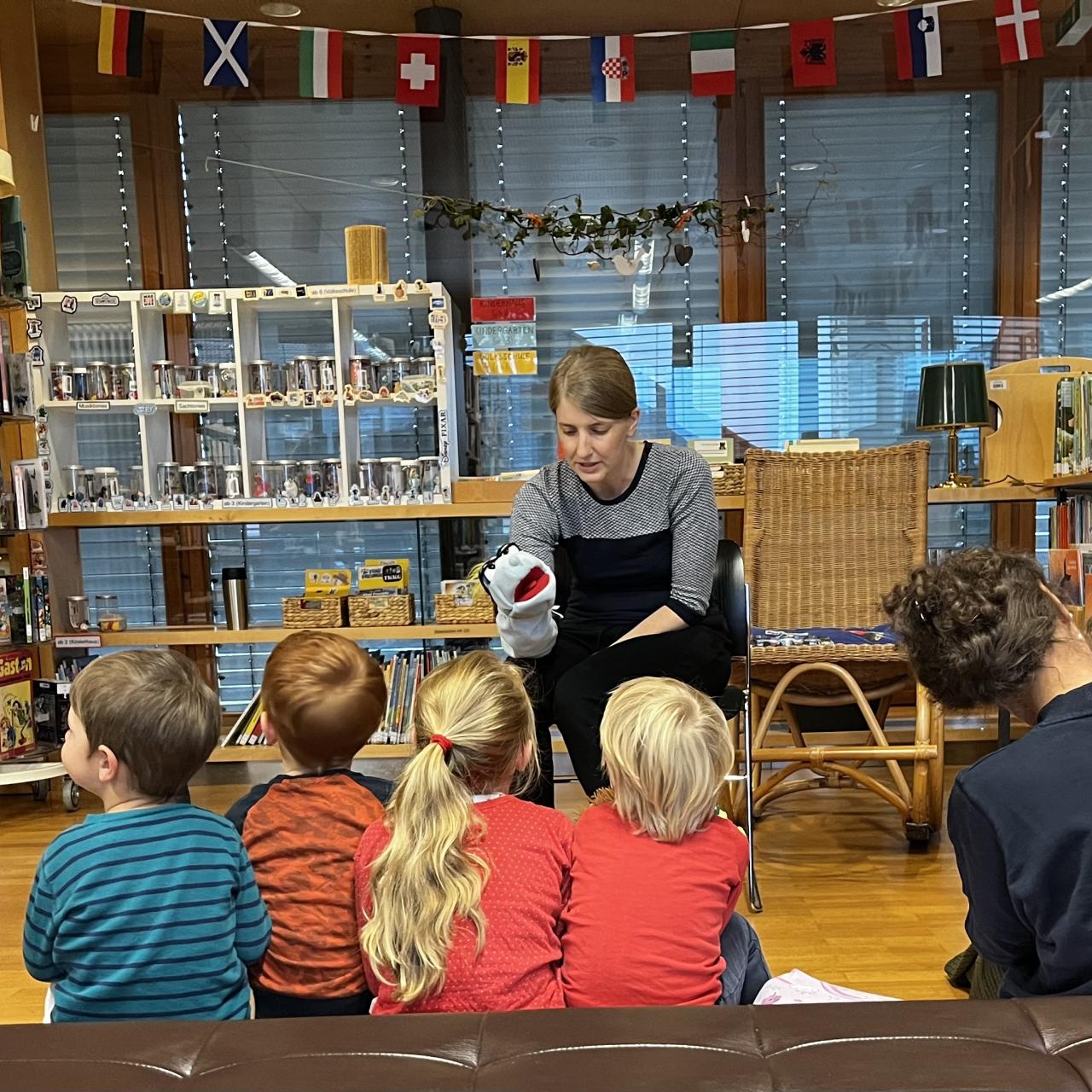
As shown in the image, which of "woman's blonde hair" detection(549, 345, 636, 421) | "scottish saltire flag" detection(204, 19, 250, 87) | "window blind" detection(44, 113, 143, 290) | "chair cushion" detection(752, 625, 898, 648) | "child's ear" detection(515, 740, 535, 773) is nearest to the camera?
"child's ear" detection(515, 740, 535, 773)

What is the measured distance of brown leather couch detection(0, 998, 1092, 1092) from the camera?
2.13 feet

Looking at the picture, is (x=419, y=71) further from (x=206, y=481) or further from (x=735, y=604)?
(x=735, y=604)

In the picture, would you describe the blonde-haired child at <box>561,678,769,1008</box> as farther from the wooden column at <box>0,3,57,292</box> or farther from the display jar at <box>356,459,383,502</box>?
Answer: the wooden column at <box>0,3,57,292</box>

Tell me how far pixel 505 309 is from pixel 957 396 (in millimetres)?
1795

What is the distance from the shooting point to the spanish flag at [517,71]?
159 inches

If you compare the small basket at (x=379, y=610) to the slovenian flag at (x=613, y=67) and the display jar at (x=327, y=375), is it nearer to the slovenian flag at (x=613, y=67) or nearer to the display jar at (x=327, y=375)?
the display jar at (x=327, y=375)

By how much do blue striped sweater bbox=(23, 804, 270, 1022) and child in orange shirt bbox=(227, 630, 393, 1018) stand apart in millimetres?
127

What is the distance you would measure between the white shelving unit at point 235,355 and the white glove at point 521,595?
1.58 metres

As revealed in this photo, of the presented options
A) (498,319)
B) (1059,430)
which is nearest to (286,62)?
(498,319)

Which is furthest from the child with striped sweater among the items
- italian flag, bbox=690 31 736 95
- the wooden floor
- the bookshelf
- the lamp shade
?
italian flag, bbox=690 31 736 95

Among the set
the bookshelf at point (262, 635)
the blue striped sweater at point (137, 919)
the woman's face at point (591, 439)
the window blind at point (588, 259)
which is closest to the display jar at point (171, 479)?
the bookshelf at point (262, 635)

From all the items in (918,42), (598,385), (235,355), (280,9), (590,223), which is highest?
(280,9)

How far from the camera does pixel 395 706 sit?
12.1 feet

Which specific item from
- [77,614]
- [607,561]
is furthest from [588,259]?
[77,614]
